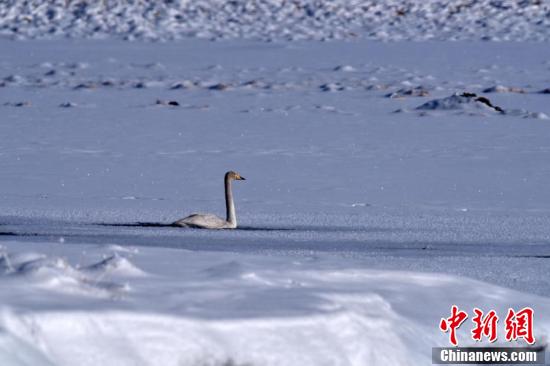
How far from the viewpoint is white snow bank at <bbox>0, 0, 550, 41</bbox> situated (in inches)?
814

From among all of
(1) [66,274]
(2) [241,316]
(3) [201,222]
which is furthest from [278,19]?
(2) [241,316]

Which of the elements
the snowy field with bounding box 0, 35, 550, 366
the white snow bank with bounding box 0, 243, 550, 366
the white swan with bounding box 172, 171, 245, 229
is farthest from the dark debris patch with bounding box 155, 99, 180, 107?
the white snow bank with bounding box 0, 243, 550, 366

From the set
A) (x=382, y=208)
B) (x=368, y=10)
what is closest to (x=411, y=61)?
(x=368, y=10)

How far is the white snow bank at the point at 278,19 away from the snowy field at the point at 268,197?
0.72 m

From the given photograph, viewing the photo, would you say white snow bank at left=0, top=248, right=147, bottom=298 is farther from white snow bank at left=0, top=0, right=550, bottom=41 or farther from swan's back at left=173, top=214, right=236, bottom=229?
white snow bank at left=0, top=0, right=550, bottom=41

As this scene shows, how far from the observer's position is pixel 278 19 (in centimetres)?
2158

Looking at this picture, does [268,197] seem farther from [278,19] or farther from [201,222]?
[278,19]

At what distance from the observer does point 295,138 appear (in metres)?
12.8

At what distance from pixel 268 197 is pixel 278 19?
39.3 ft

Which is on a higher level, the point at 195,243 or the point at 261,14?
the point at 261,14

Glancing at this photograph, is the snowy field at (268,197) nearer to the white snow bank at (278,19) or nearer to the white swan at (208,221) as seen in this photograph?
the white swan at (208,221)

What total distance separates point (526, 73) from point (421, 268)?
10628mm

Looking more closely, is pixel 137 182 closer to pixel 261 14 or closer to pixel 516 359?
pixel 516 359

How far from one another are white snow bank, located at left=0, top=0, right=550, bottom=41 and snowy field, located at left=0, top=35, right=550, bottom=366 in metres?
0.72
